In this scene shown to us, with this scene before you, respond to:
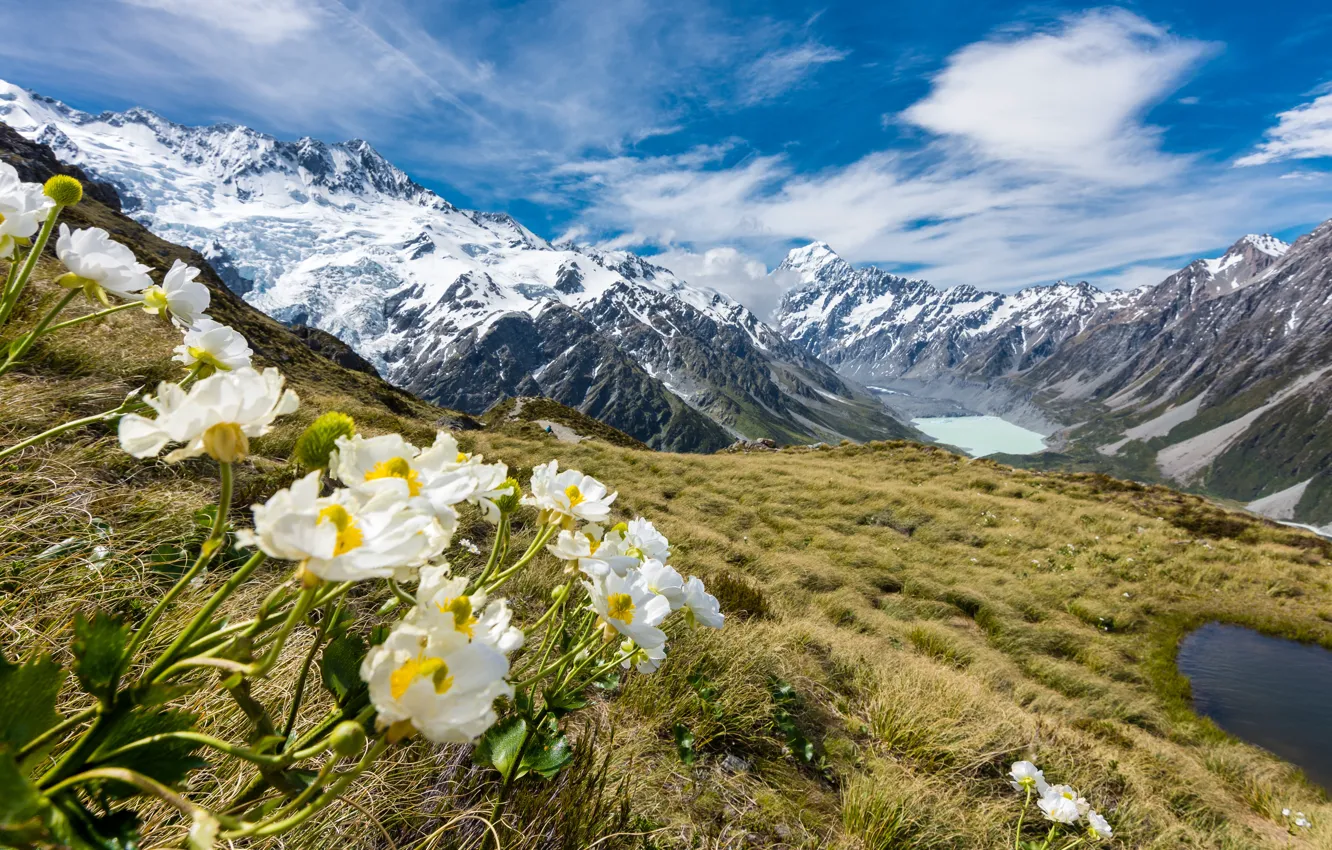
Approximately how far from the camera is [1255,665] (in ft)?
Result: 37.2

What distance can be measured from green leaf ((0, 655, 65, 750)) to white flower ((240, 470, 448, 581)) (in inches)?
14.1

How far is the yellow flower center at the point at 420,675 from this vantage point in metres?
0.92

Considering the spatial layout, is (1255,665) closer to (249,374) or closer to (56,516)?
(249,374)

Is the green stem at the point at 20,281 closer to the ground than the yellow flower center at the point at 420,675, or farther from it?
farther from it

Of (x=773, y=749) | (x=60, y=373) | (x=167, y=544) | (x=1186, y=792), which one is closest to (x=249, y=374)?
(x=167, y=544)

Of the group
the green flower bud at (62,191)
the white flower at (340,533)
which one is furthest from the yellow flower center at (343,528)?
the green flower bud at (62,191)

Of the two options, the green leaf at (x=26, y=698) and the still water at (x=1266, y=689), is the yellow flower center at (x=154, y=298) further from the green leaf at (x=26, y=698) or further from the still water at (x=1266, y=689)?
the still water at (x=1266, y=689)

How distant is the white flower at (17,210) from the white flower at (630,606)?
1.86 meters

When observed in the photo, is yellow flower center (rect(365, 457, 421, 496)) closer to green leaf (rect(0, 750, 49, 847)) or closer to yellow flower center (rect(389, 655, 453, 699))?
yellow flower center (rect(389, 655, 453, 699))

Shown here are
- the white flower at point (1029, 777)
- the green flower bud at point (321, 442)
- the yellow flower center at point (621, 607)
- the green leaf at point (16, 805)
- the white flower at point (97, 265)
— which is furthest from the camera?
the white flower at point (1029, 777)

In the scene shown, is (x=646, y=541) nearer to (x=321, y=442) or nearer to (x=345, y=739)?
(x=321, y=442)

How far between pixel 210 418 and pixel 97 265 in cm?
113

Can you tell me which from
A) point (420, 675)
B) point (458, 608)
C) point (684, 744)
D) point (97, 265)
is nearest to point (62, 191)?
point (97, 265)

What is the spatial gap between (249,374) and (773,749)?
403cm
